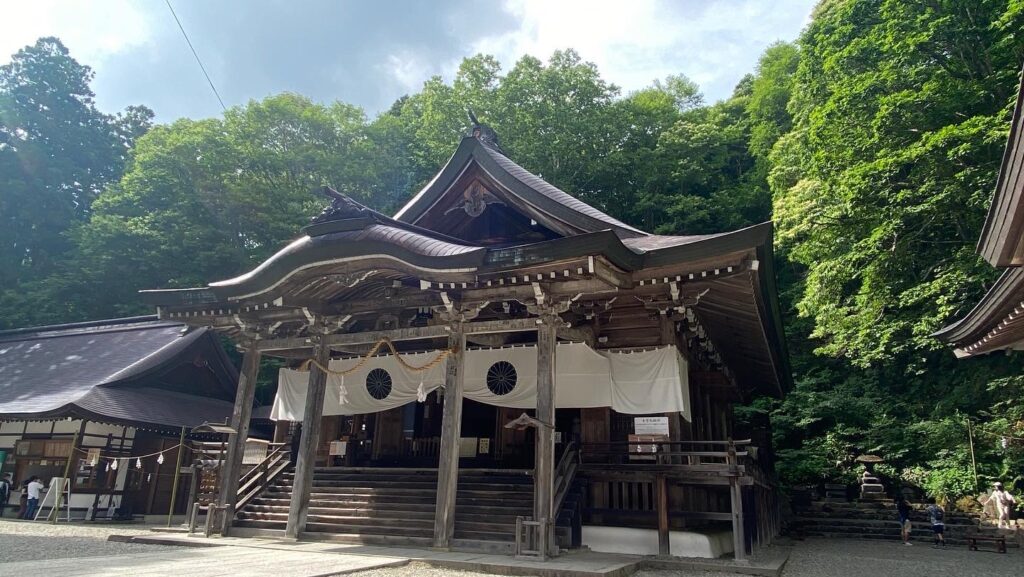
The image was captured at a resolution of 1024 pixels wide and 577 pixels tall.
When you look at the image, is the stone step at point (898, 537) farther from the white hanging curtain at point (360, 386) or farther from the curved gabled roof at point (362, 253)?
the curved gabled roof at point (362, 253)

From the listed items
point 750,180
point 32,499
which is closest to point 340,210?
point 32,499

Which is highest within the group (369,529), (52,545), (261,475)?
(261,475)

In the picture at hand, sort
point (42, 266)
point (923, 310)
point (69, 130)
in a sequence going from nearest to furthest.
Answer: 1. point (923, 310)
2. point (42, 266)
3. point (69, 130)

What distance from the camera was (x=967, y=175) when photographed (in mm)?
15375

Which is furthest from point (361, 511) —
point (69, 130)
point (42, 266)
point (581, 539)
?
point (69, 130)

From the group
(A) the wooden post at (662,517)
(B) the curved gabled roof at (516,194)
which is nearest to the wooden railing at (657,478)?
(A) the wooden post at (662,517)

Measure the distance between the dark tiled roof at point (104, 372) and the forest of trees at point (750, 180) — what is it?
5876mm

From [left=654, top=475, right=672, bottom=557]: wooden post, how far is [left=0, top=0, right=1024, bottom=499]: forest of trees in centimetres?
1122

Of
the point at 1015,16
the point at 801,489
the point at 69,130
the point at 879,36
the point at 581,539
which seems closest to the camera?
the point at 581,539

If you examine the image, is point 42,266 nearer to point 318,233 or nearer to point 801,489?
point 318,233

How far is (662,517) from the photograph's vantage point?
846 centimetres

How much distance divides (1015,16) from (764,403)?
13.6 m

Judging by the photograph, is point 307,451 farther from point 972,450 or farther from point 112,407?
point 972,450

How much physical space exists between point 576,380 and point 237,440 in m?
5.96
